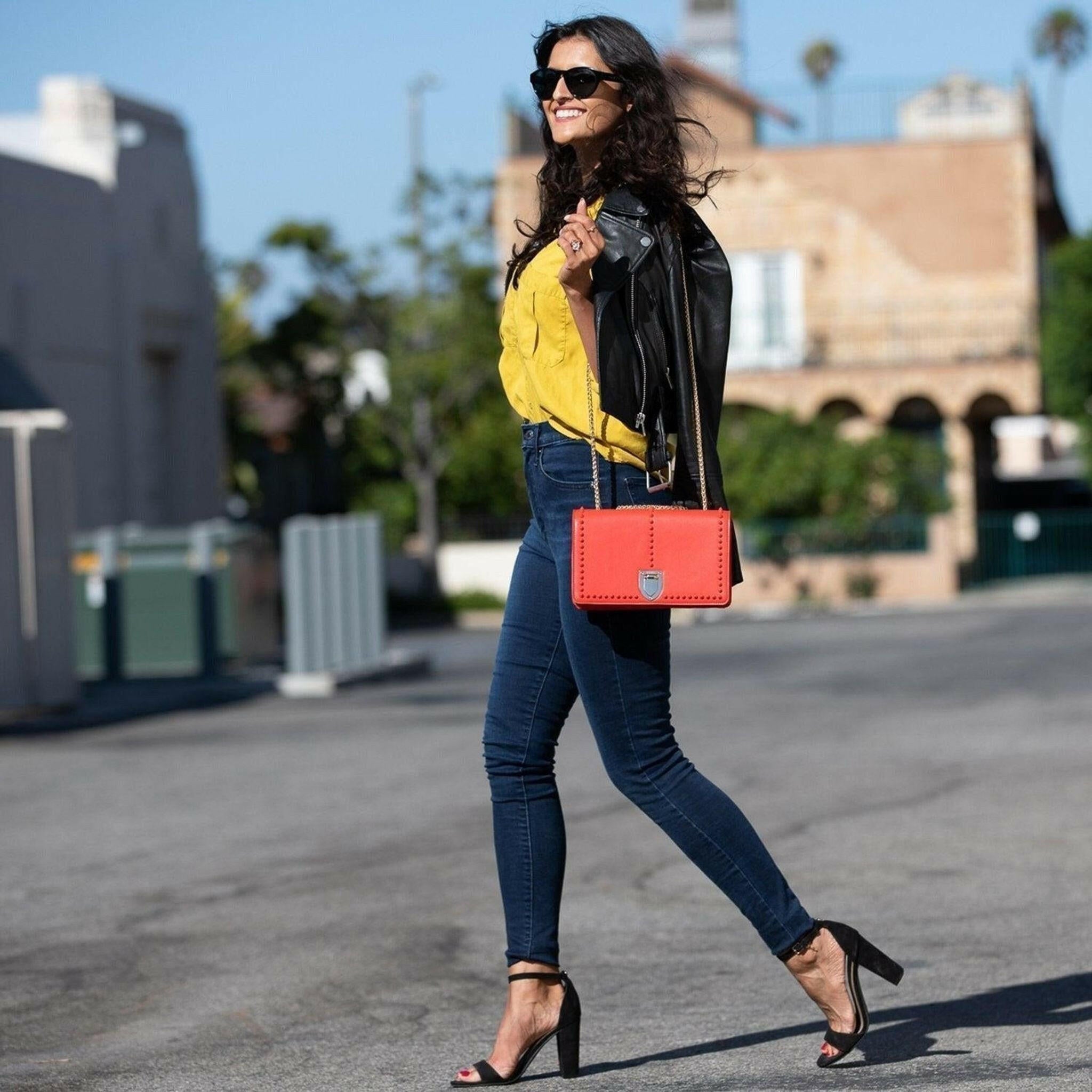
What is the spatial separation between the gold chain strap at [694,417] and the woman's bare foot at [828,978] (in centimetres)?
88

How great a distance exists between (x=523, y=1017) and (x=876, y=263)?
37.4 metres

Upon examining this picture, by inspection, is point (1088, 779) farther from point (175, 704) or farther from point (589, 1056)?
point (175, 704)

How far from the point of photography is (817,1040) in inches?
175

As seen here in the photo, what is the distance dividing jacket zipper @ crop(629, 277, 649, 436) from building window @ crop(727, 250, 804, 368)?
36524 millimetres

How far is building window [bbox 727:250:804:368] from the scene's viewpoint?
1587 inches

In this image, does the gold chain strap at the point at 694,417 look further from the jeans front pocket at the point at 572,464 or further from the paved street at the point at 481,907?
the paved street at the point at 481,907

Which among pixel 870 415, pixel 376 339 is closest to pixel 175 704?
A: pixel 376 339

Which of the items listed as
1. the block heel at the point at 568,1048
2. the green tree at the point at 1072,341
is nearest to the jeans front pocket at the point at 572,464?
the block heel at the point at 568,1048

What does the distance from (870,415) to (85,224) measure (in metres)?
18.2

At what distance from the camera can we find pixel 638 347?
156 inches

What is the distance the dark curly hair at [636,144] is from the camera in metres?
4.05

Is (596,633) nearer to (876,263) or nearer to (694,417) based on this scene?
(694,417)

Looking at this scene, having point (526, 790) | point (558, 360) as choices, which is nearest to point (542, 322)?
point (558, 360)

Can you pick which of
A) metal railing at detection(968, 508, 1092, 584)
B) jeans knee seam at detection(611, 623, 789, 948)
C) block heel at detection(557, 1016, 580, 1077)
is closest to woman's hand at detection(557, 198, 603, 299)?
jeans knee seam at detection(611, 623, 789, 948)
